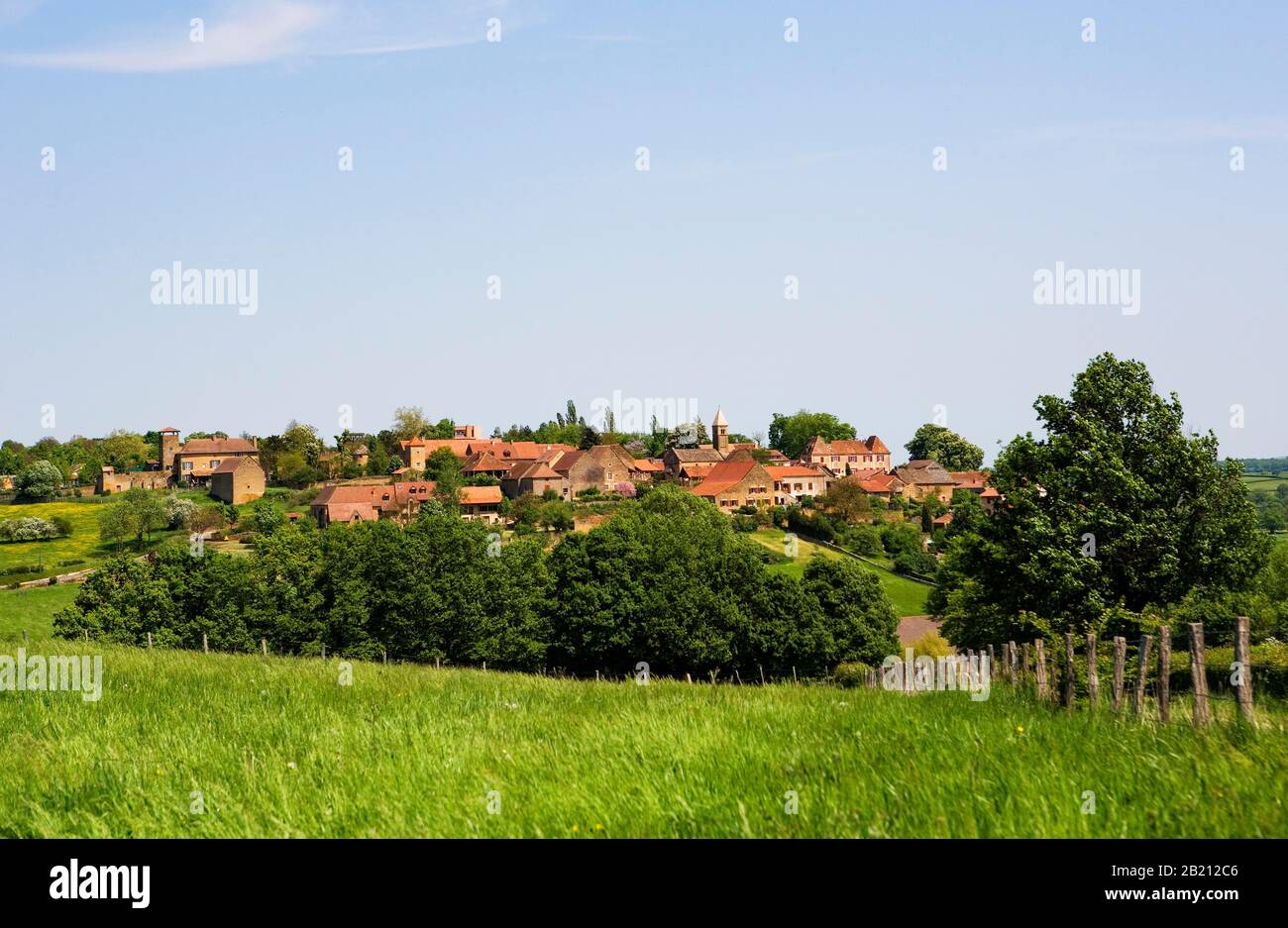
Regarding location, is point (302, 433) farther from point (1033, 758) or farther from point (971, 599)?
point (1033, 758)

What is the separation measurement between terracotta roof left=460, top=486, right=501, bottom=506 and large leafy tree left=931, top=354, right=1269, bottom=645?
333ft

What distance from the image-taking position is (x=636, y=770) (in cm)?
895

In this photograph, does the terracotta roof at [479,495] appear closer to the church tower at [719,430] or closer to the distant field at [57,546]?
the distant field at [57,546]

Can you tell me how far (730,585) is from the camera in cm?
6209

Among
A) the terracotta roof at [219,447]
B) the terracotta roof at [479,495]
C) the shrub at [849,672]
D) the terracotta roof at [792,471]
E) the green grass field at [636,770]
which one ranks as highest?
the terracotta roof at [219,447]

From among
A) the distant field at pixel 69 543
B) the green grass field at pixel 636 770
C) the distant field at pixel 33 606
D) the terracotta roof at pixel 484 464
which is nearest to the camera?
the green grass field at pixel 636 770

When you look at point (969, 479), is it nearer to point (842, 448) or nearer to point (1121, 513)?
point (842, 448)

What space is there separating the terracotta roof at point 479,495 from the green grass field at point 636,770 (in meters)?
119

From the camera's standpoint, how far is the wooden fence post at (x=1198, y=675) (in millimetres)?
11102

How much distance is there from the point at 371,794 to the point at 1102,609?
29.1 meters

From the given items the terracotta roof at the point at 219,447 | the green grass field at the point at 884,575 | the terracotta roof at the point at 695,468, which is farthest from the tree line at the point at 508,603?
the terracotta roof at the point at 219,447

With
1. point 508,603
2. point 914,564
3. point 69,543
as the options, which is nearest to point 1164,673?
point 508,603
